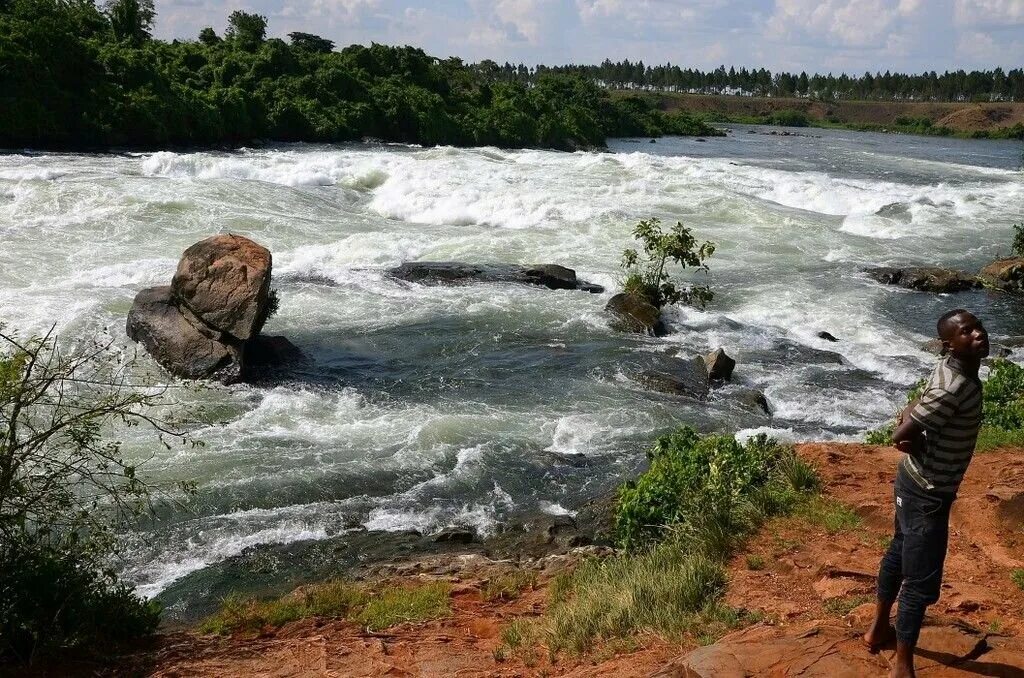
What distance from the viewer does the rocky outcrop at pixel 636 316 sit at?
1547cm

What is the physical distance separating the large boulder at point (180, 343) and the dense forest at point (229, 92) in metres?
23.0

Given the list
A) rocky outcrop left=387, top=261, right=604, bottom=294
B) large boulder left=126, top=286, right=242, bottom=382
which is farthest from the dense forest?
large boulder left=126, top=286, right=242, bottom=382

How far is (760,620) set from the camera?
5.58m

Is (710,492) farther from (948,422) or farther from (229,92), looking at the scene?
(229,92)

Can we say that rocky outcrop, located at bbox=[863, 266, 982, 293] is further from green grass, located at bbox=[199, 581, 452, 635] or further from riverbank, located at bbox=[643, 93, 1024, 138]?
riverbank, located at bbox=[643, 93, 1024, 138]

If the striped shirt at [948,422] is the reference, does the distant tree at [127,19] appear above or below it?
above

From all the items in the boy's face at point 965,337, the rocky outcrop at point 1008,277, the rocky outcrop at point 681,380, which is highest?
the boy's face at point 965,337

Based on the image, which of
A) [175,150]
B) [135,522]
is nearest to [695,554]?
[135,522]

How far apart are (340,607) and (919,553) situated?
180 inches

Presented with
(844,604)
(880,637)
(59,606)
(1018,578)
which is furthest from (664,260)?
(59,606)

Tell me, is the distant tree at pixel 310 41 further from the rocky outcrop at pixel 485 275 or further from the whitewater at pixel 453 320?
the rocky outcrop at pixel 485 275

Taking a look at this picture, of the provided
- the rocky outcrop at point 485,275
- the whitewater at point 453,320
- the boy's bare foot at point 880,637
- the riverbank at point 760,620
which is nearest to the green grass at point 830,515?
the riverbank at point 760,620

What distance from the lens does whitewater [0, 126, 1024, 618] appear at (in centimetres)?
953

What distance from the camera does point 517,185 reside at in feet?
93.7
